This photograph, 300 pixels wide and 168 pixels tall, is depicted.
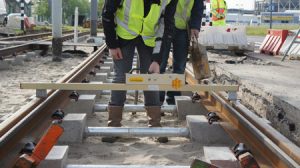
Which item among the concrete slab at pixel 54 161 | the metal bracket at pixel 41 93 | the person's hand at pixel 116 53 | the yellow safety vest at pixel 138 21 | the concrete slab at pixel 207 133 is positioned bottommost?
the concrete slab at pixel 207 133

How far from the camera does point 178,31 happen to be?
628 centimetres

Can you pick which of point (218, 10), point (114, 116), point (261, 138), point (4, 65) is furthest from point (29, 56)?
point (261, 138)

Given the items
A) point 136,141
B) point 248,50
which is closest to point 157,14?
point 136,141

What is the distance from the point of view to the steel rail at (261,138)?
3.25 meters

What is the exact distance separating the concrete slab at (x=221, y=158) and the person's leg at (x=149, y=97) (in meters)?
1.42

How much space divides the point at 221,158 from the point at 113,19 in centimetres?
185

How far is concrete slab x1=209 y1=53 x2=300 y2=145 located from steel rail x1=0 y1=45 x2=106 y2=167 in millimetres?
2405

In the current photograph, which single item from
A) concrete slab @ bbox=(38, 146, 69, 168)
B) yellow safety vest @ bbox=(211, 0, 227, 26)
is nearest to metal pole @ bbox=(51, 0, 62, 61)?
yellow safety vest @ bbox=(211, 0, 227, 26)

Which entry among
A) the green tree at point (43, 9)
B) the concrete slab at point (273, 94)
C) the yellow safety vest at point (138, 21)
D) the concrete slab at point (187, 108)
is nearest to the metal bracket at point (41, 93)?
the yellow safety vest at point (138, 21)

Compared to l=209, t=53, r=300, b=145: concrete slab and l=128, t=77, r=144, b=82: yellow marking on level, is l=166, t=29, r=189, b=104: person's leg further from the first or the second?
l=128, t=77, r=144, b=82: yellow marking on level

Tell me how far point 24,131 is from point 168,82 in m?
1.24

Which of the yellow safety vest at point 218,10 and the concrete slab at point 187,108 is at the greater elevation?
the yellow safety vest at point 218,10

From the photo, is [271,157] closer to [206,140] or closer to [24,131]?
[206,140]

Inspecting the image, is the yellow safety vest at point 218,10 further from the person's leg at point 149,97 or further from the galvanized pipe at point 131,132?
the galvanized pipe at point 131,132
